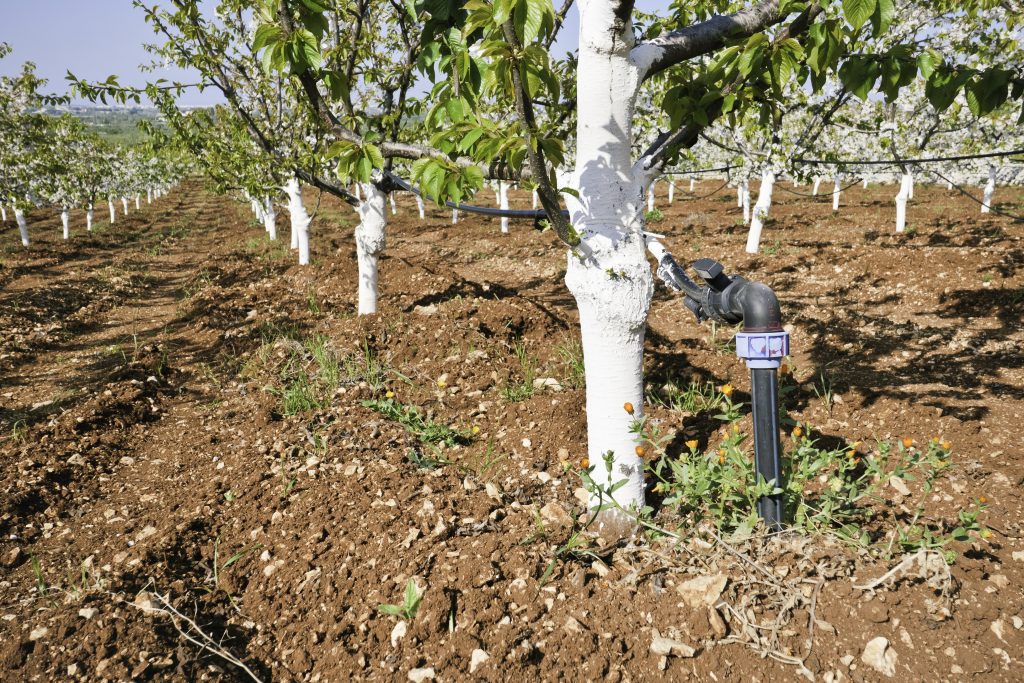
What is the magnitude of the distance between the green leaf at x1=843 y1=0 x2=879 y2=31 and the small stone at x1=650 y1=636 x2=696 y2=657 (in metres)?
2.49

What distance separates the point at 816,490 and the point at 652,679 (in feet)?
5.21

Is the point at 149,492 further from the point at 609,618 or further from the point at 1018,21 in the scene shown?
the point at 1018,21

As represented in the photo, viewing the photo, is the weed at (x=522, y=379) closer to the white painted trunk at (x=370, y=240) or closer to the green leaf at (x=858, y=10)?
the white painted trunk at (x=370, y=240)

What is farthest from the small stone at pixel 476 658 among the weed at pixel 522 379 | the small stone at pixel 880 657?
the weed at pixel 522 379

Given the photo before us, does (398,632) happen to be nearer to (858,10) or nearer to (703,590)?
(703,590)

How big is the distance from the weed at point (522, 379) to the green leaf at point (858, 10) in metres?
3.45

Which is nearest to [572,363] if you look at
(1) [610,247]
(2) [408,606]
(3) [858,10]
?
(1) [610,247]

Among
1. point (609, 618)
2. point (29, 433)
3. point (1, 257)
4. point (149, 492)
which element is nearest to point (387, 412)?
point (149, 492)

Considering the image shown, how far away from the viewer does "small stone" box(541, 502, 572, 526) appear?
3061mm

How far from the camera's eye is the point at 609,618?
2.39 metres

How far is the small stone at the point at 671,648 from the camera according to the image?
2162 mm

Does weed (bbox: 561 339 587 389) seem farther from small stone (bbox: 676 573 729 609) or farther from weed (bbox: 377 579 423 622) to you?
weed (bbox: 377 579 423 622)

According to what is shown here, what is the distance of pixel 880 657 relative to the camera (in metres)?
2.03

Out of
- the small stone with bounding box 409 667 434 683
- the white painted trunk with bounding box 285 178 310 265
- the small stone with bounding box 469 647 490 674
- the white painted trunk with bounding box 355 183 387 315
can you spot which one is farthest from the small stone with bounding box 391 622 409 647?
the white painted trunk with bounding box 285 178 310 265
